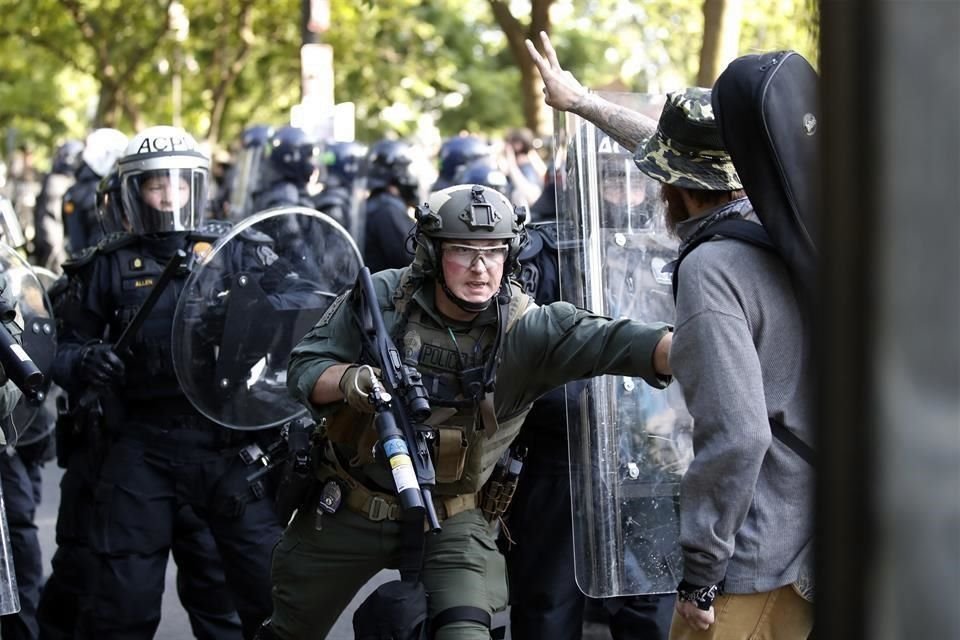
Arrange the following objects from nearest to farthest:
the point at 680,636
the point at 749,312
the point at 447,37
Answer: the point at 749,312, the point at 680,636, the point at 447,37

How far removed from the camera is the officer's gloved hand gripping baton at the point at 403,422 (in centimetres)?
341

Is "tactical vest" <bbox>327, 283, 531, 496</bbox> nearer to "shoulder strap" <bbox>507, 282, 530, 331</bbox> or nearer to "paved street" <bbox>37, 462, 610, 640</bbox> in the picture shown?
"shoulder strap" <bbox>507, 282, 530, 331</bbox>

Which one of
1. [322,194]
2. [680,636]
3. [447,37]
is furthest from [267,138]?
[447,37]

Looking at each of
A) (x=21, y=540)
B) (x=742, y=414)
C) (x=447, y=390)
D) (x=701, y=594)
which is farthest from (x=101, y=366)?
(x=742, y=414)

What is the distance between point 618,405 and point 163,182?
202 cm

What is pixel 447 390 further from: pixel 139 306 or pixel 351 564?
pixel 139 306

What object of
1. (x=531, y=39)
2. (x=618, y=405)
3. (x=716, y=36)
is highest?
(x=531, y=39)

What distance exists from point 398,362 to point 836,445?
2904mm

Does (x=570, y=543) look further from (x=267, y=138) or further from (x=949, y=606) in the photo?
(x=267, y=138)

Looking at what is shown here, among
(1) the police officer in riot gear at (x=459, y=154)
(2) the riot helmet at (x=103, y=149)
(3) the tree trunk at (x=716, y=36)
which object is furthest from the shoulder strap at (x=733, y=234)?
(2) the riot helmet at (x=103, y=149)

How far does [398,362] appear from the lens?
3.69 metres

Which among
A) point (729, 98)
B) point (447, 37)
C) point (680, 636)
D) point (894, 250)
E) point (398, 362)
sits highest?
point (447, 37)

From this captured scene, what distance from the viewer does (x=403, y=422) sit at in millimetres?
3619

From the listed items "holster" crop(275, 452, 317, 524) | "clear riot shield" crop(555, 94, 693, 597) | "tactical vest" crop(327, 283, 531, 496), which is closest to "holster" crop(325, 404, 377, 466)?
"tactical vest" crop(327, 283, 531, 496)
